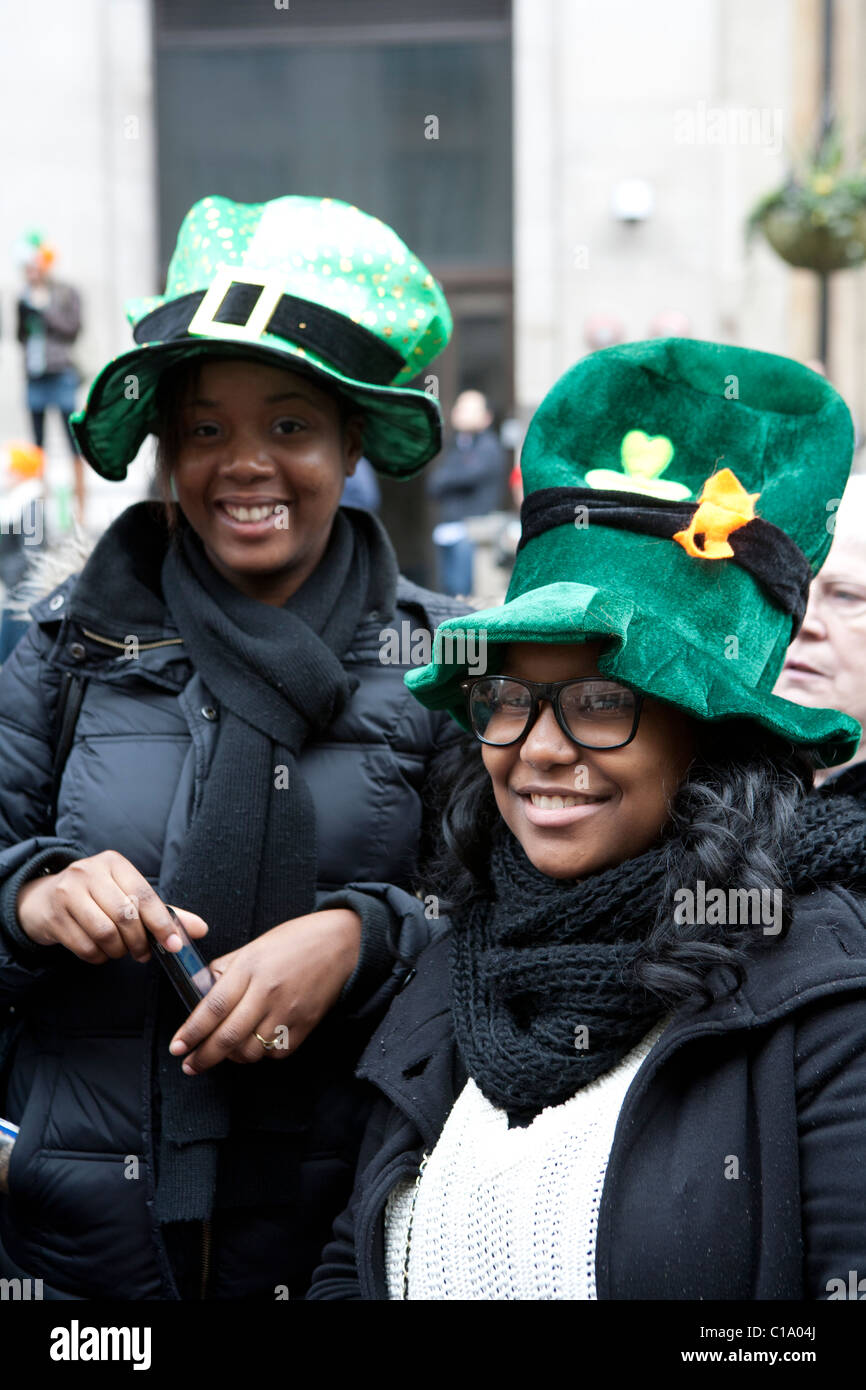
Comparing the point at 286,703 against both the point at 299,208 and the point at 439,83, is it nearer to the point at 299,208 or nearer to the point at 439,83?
the point at 299,208

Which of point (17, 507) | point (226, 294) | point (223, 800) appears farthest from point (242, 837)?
point (17, 507)

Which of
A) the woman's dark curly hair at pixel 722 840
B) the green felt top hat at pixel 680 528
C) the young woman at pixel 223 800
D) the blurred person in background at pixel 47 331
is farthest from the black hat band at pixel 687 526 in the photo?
the blurred person in background at pixel 47 331

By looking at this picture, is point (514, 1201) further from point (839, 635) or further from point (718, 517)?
point (839, 635)

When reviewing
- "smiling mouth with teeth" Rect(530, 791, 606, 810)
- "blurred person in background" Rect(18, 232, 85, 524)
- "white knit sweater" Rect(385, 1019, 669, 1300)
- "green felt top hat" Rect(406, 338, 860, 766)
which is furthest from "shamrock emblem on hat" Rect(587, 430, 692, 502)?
"blurred person in background" Rect(18, 232, 85, 524)

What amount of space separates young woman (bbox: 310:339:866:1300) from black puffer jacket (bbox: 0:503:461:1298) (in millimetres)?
196

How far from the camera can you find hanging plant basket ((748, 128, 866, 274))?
33.9ft

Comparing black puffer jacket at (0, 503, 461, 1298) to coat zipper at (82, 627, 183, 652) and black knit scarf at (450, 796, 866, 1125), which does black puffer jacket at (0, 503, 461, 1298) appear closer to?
coat zipper at (82, 627, 183, 652)

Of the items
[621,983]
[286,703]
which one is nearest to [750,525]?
[621,983]

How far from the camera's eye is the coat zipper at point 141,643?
7.81 feet

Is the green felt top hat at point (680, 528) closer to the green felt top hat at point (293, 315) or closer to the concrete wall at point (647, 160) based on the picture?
the green felt top hat at point (293, 315)

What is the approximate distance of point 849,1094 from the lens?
1.63m

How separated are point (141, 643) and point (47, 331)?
941 cm

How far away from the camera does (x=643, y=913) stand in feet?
6.01

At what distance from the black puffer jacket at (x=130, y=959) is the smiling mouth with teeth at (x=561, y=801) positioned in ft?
1.41
